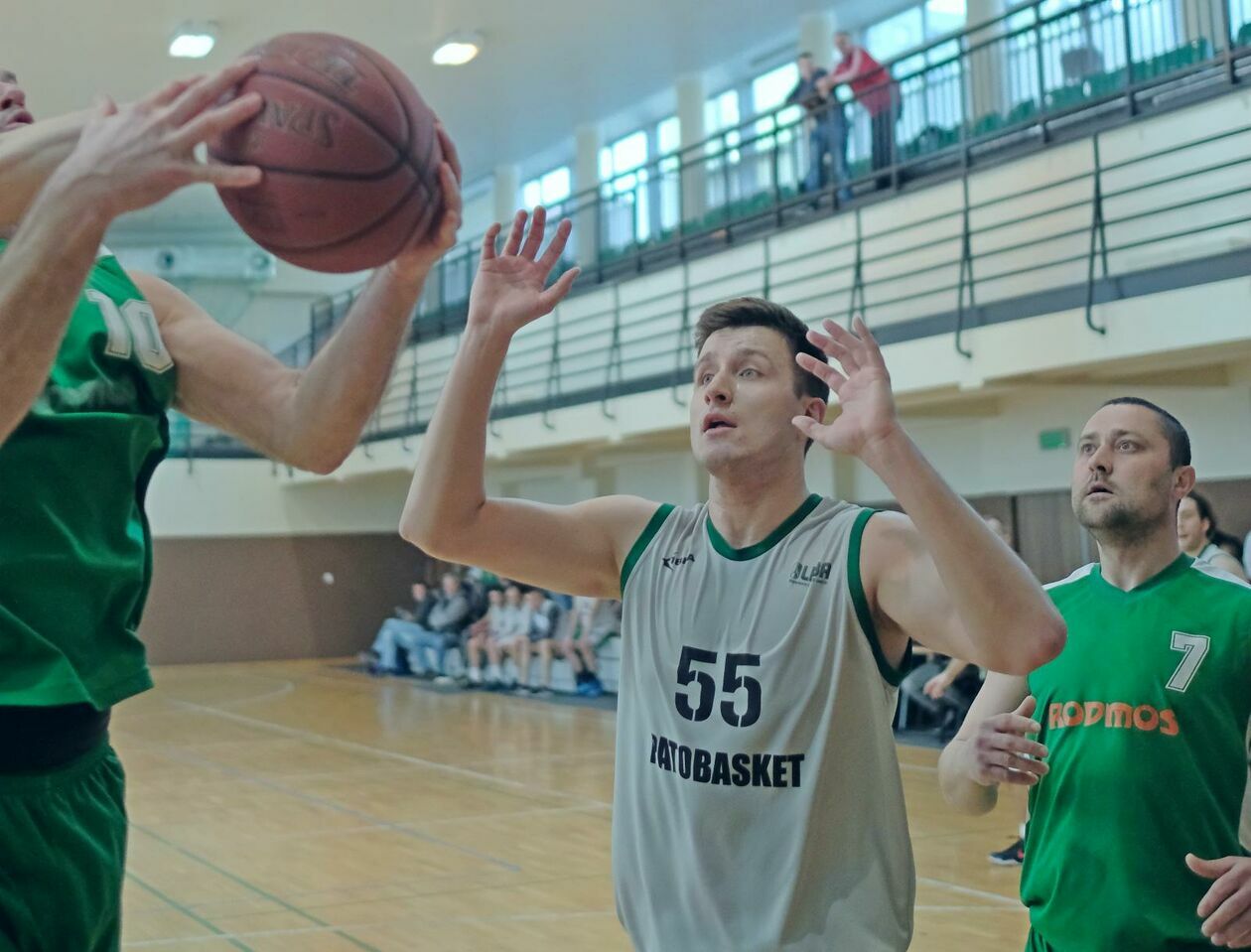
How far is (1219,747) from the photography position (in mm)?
2709

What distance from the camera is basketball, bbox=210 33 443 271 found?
1.89 metres


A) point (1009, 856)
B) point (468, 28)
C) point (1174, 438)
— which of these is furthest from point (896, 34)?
point (1174, 438)

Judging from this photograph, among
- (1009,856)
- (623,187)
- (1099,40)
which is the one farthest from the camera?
(623,187)

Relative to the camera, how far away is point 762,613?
7.88 feet

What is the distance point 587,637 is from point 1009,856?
27.5ft

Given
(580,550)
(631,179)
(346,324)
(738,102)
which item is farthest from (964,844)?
(631,179)

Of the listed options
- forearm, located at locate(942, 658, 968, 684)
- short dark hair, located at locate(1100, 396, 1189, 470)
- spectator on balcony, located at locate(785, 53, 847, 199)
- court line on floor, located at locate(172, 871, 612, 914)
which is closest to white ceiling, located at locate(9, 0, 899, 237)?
spectator on balcony, located at locate(785, 53, 847, 199)

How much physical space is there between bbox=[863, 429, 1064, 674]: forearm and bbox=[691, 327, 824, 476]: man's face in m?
0.44

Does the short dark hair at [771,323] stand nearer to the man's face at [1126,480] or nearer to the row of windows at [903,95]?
the man's face at [1126,480]

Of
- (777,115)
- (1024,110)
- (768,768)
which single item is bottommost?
(768,768)

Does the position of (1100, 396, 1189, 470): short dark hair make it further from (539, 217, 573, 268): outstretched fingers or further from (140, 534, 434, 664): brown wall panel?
(140, 534, 434, 664): brown wall panel

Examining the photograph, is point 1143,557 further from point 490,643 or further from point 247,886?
point 490,643

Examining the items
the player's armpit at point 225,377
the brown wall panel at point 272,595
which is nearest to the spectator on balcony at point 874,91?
the player's armpit at point 225,377

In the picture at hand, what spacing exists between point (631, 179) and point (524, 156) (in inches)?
70.3
